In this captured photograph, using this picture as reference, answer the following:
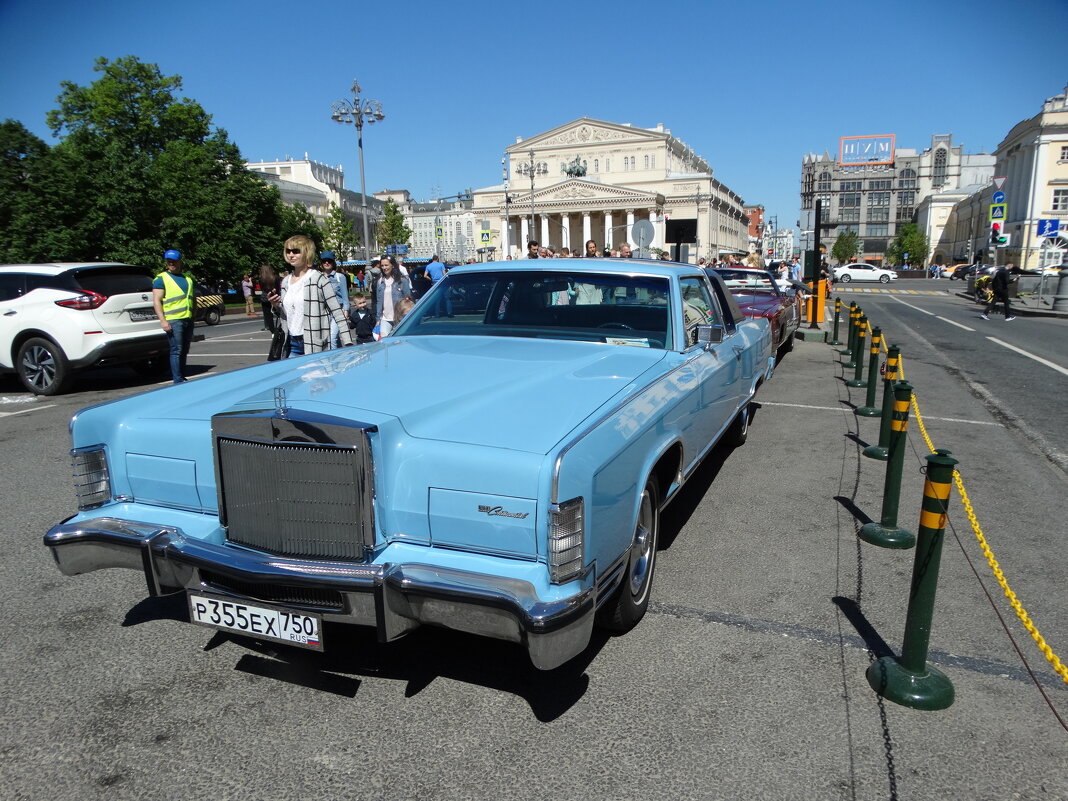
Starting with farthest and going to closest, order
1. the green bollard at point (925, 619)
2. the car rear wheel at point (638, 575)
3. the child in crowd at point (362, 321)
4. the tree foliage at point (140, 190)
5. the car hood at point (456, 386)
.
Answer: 1. the tree foliage at point (140, 190)
2. the child in crowd at point (362, 321)
3. the car rear wheel at point (638, 575)
4. the green bollard at point (925, 619)
5. the car hood at point (456, 386)

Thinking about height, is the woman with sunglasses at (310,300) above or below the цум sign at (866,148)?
below

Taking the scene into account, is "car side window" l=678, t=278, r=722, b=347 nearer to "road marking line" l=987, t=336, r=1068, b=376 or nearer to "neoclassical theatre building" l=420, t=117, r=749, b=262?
"road marking line" l=987, t=336, r=1068, b=376

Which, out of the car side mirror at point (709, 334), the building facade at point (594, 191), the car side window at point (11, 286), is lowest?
the car side mirror at point (709, 334)

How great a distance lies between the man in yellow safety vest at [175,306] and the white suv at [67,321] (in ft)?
3.56

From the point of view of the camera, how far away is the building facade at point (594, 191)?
102 meters

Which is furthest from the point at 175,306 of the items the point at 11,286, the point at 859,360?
the point at 859,360

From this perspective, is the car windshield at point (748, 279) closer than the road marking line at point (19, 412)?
No

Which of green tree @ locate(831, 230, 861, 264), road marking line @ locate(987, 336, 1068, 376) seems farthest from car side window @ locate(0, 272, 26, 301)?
green tree @ locate(831, 230, 861, 264)

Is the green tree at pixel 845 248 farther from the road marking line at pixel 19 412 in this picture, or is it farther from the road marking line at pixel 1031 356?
the road marking line at pixel 19 412

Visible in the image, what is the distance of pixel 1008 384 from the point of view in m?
10.5

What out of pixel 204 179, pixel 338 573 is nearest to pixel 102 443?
pixel 338 573

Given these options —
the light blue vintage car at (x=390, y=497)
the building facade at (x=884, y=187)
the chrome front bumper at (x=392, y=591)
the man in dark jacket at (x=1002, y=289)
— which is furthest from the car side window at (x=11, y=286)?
the building facade at (x=884, y=187)

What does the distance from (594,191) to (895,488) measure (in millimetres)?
101580

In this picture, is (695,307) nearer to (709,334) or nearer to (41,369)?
(709,334)
